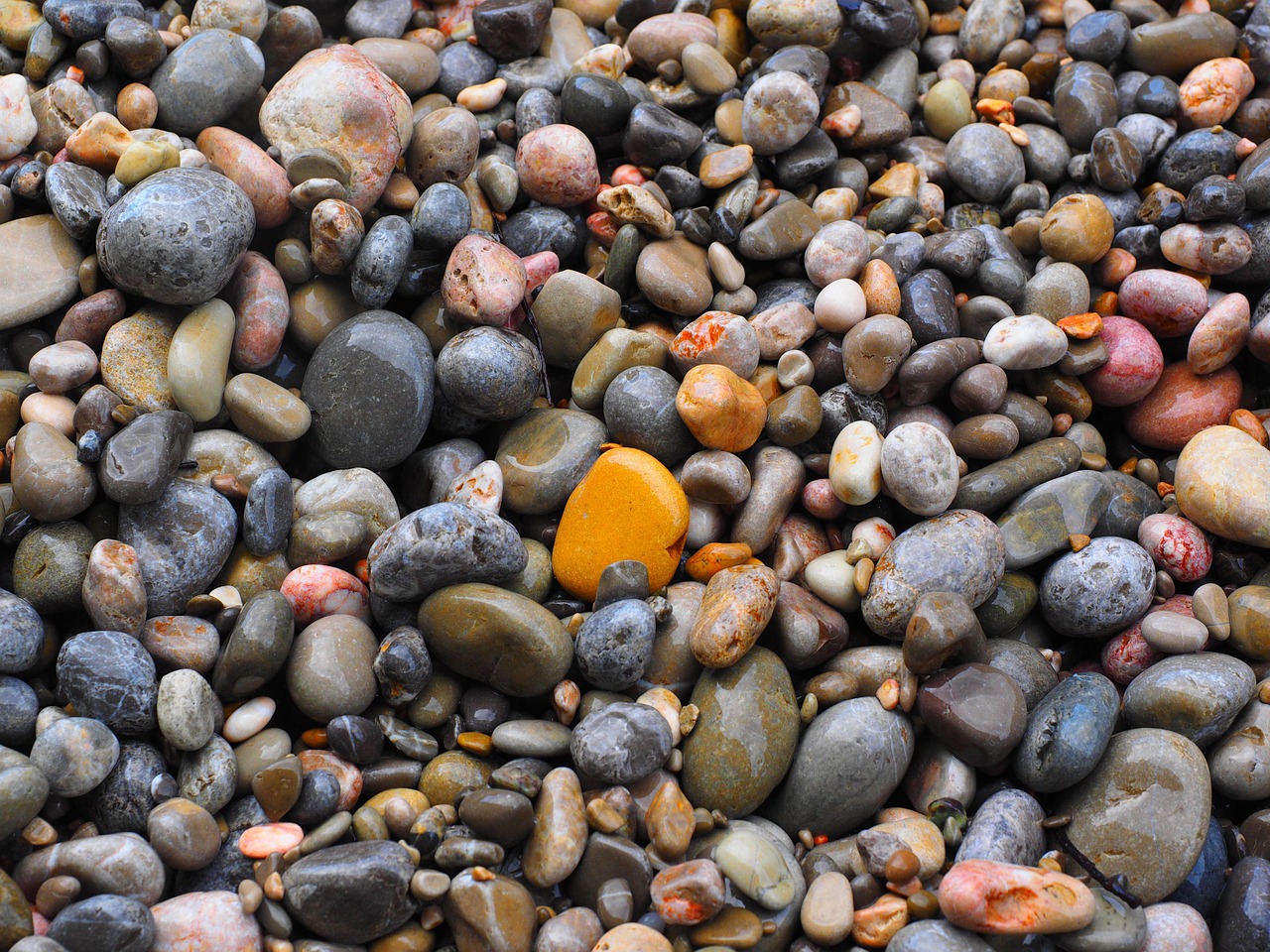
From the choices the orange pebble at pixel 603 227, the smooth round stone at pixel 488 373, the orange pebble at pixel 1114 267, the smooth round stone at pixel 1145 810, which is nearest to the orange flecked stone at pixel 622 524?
the smooth round stone at pixel 488 373

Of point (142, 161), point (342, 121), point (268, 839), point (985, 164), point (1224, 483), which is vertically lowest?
point (268, 839)

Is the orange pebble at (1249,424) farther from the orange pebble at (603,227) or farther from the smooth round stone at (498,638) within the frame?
the smooth round stone at (498,638)

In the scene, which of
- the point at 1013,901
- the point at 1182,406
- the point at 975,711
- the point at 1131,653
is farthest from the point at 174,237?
the point at 1182,406

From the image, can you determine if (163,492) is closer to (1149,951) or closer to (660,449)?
(660,449)

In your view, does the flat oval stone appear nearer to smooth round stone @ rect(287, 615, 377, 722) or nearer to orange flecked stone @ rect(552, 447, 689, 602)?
orange flecked stone @ rect(552, 447, 689, 602)

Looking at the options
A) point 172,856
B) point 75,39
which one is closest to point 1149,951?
point 172,856

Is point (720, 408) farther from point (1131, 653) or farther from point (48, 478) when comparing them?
point (48, 478)
